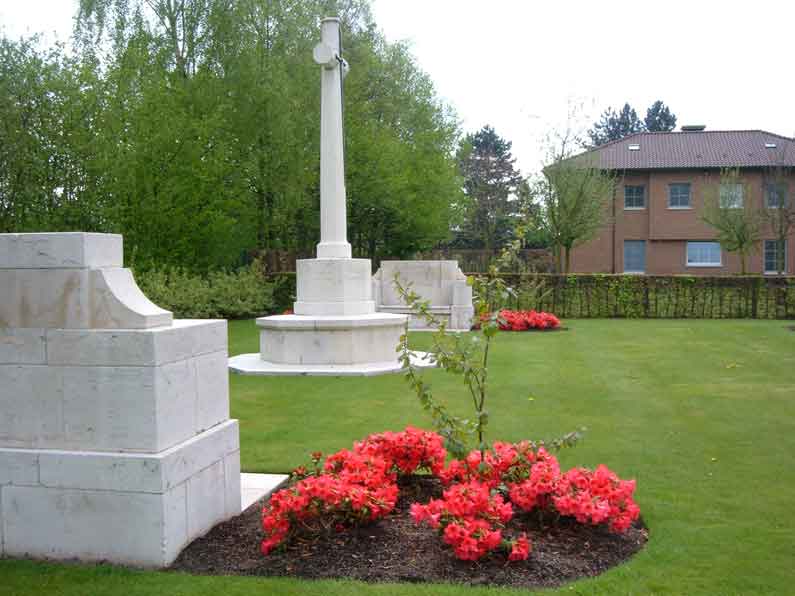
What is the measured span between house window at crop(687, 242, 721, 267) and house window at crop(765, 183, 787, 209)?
2.91 m

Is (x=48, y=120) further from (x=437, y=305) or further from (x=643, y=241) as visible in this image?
(x=643, y=241)

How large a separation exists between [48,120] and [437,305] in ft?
34.2

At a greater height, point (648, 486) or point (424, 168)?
point (424, 168)

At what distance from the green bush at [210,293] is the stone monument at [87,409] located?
42.3 ft

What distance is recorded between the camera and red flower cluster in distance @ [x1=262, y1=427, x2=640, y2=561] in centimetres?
375

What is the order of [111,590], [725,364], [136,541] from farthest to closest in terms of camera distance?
[725,364] < [136,541] < [111,590]

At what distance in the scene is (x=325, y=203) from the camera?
11.5 m

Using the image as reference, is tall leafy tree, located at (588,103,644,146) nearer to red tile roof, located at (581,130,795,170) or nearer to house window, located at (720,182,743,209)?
red tile roof, located at (581,130,795,170)

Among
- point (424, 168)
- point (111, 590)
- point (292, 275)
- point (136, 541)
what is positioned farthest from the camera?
point (424, 168)

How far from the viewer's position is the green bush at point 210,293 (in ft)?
55.9

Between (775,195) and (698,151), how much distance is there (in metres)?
4.48

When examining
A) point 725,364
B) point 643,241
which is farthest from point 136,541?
point 643,241

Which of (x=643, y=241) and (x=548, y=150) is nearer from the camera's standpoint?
(x=548, y=150)

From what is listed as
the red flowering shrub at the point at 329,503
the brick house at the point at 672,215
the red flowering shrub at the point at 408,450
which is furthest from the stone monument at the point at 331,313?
the brick house at the point at 672,215
